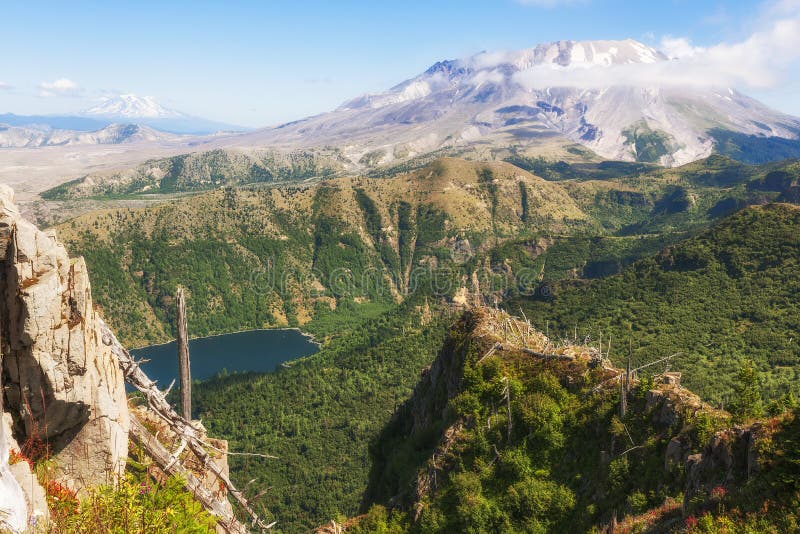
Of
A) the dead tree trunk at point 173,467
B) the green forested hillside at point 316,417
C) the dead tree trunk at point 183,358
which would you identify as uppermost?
the dead tree trunk at point 183,358

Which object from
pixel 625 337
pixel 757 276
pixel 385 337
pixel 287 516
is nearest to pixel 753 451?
pixel 625 337

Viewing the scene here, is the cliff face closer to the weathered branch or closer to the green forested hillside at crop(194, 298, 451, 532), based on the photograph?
the weathered branch

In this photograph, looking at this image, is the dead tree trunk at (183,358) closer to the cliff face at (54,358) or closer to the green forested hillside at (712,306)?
the cliff face at (54,358)

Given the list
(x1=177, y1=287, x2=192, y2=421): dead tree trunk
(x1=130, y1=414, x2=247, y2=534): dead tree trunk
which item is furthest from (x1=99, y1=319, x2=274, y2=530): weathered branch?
(x1=177, y1=287, x2=192, y2=421): dead tree trunk

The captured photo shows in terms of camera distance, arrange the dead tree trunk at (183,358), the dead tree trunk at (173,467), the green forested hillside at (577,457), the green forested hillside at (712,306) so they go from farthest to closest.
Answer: the green forested hillside at (712,306) → the green forested hillside at (577,457) → the dead tree trunk at (183,358) → the dead tree trunk at (173,467)

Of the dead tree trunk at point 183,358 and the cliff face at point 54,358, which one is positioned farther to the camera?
the dead tree trunk at point 183,358

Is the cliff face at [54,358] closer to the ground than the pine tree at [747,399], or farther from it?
farther from it

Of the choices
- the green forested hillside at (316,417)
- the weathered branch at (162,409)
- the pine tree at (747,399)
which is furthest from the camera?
the green forested hillside at (316,417)

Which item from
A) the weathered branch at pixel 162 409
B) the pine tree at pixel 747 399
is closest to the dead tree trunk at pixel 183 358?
the weathered branch at pixel 162 409

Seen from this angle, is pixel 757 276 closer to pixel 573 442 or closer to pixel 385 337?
pixel 573 442

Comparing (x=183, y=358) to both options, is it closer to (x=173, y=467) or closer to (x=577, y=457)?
(x=173, y=467)
